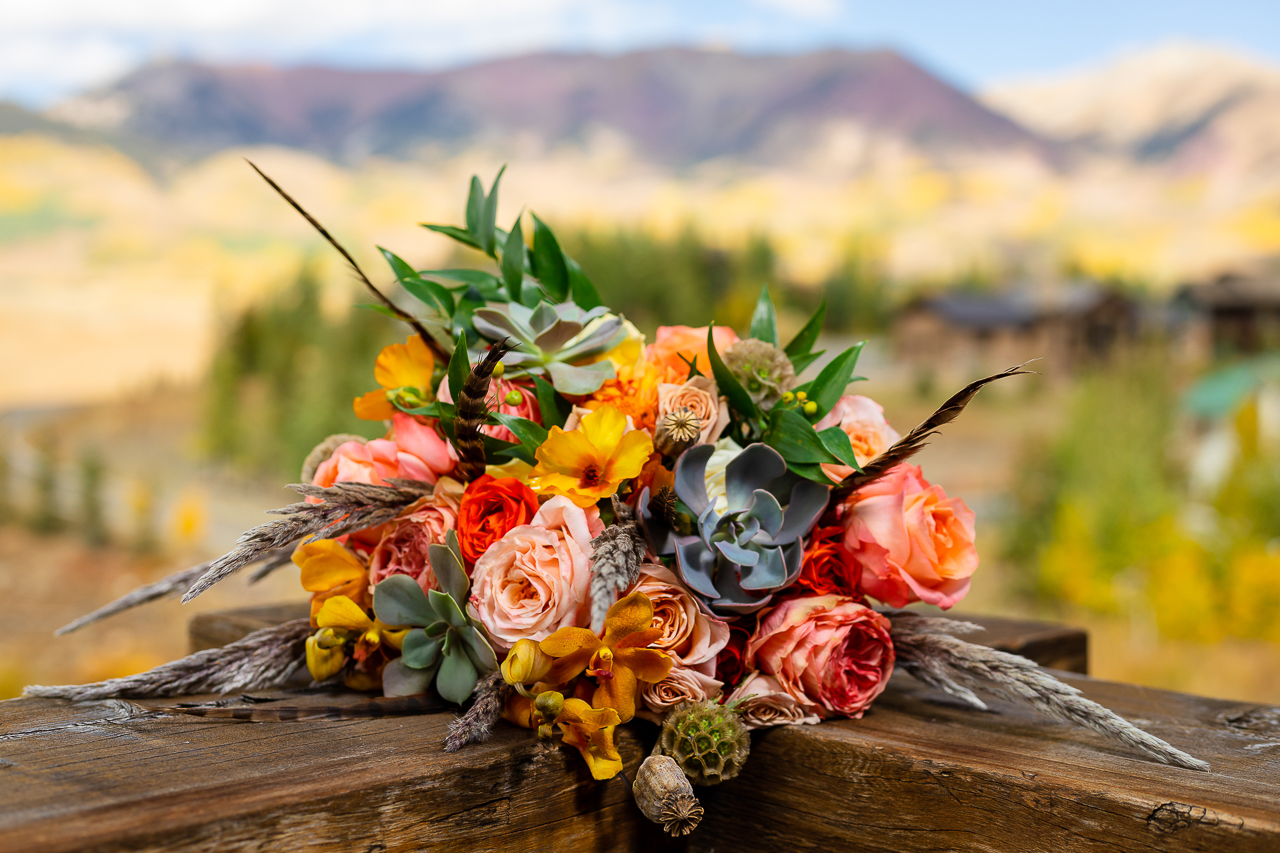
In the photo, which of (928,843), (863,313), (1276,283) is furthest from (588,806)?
(1276,283)

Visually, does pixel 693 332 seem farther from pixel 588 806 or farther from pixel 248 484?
pixel 248 484

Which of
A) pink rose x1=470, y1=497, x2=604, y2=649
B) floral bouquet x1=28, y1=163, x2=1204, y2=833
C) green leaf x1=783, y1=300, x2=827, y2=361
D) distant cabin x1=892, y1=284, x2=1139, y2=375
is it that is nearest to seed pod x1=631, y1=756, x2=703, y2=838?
floral bouquet x1=28, y1=163, x2=1204, y2=833

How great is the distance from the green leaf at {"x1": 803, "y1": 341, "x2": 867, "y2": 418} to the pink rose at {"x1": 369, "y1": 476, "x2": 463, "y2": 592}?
10.8 inches

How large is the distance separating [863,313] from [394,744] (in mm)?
12206

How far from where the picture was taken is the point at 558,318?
2.25 ft

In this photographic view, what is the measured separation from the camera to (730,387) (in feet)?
2.15

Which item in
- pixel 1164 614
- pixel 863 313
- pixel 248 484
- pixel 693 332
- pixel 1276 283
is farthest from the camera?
pixel 863 313

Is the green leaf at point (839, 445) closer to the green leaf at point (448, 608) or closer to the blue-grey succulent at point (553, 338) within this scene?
the blue-grey succulent at point (553, 338)

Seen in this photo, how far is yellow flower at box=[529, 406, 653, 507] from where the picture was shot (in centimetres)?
61

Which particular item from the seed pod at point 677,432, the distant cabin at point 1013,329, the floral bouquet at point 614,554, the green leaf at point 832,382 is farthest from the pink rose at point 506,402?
the distant cabin at point 1013,329

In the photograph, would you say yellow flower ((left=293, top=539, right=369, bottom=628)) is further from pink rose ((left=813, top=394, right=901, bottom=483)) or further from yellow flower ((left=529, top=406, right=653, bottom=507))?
pink rose ((left=813, top=394, right=901, bottom=483))

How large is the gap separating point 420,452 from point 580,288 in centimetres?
19

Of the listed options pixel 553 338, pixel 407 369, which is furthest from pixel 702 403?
pixel 407 369

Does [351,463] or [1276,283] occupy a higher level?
[1276,283]
